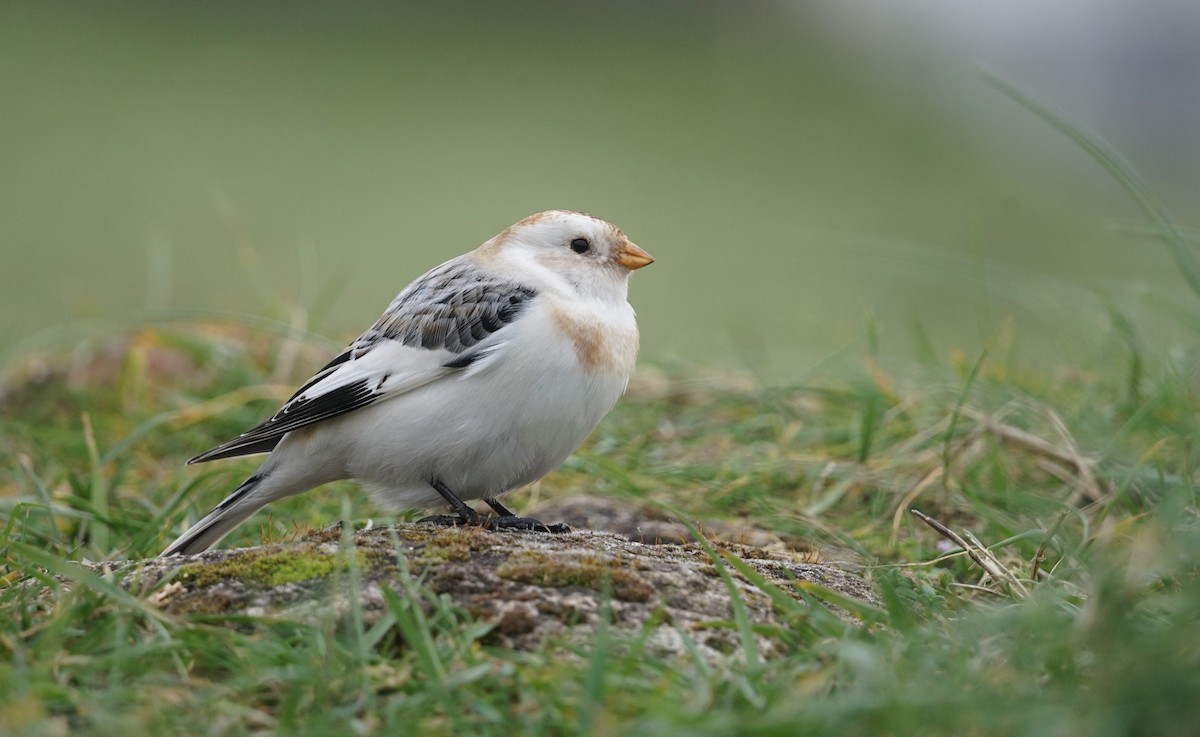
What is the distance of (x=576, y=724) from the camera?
1.93 metres

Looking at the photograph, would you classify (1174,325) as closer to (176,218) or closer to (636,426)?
(636,426)

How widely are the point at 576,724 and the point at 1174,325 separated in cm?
437

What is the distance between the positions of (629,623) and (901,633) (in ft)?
1.67

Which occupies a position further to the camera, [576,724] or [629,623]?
[629,623]

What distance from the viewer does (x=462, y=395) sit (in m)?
3.21

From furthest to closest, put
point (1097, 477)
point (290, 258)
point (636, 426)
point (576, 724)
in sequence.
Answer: point (290, 258) < point (636, 426) < point (1097, 477) < point (576, 724)

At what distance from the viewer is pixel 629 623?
7.70ft

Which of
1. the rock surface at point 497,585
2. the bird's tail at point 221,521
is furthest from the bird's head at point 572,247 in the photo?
the rock surface at point 497,585

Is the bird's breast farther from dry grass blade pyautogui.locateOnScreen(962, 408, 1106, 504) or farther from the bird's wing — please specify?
dry grass blade pyautogui.locateOnScreen(962, 408, 1106, 504)

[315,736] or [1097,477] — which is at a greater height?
[315,736]

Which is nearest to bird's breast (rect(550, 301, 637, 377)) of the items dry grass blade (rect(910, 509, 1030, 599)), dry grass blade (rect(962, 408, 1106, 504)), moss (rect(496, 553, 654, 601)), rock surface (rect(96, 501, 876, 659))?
rock surface (rect(96, 501, 876, 659))

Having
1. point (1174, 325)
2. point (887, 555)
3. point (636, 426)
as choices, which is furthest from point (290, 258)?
point (887, 555)

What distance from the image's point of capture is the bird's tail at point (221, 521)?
3.31 metres

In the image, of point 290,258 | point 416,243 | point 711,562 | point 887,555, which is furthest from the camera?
point 416,243
